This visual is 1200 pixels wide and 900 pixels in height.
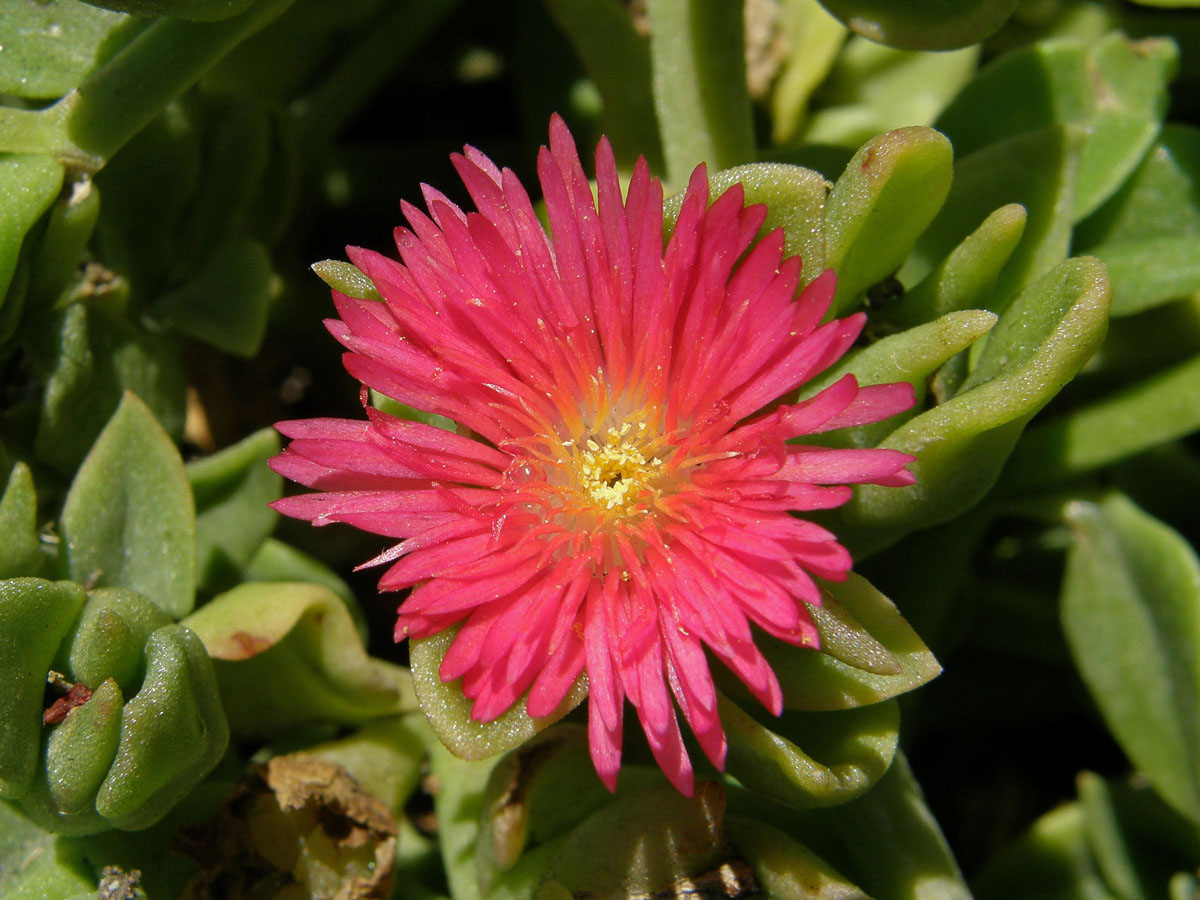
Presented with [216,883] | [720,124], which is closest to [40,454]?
[216,883]

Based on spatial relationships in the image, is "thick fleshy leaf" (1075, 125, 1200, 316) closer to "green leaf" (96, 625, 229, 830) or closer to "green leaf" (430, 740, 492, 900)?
"green leaf" (430, 740, 492, 900)

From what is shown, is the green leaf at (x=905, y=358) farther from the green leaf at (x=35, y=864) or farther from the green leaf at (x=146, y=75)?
the green leaf at (x=35, y=864)

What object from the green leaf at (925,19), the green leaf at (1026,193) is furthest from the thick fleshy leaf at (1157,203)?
the green leaf at (925,19)

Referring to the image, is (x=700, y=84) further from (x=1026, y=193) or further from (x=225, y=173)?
(x=225, y=173)

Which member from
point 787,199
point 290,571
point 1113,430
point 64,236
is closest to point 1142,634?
point 1113,430

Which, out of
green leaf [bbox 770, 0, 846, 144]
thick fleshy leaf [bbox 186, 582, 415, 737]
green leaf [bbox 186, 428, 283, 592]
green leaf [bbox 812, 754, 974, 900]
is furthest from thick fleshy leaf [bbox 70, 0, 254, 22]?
green leaf [bbox 812, 754, 974, 900]

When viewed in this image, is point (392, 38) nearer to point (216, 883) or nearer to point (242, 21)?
point (242, 21)
